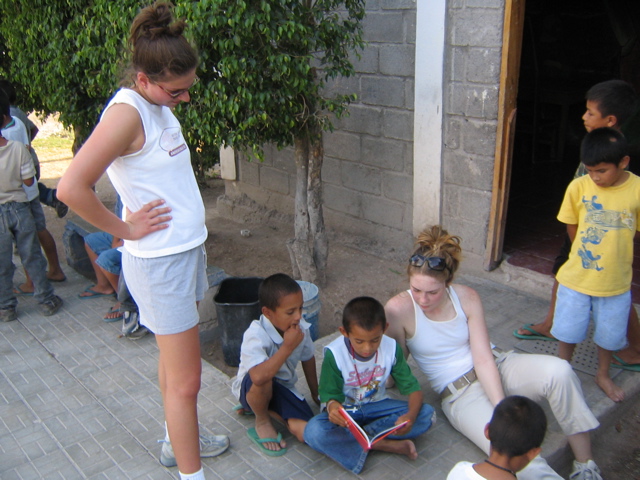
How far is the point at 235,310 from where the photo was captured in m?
3.81

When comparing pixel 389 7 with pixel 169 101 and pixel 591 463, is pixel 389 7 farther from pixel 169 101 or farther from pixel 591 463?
pixel 591 463

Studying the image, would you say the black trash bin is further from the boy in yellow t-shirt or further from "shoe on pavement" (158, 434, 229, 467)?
the boy in yellow t-shirt

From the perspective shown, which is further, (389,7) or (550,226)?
(550,226)

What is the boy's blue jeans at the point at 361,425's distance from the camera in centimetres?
276

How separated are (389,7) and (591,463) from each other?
3714 mm

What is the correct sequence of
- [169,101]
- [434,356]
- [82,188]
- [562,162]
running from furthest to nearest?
[562,162] < [434,356] < [169,101] < [82,188]

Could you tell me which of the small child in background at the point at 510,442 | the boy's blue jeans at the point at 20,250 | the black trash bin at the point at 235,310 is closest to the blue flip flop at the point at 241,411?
the black trash bin at the point at 235,310

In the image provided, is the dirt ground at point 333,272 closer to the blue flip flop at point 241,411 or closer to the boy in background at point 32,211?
the boy in background at point 32,211

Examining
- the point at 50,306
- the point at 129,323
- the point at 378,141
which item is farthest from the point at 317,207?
the point at 50,306

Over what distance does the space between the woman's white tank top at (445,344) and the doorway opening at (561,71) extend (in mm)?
4415

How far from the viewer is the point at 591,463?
2.88m

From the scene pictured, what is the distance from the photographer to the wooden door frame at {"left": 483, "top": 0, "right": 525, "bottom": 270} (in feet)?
14.1

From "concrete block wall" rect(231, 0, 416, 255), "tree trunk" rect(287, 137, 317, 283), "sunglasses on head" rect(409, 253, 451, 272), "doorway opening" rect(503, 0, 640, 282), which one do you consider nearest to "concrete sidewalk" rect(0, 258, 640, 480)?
"sunglasses on head" rect(409, 253, 451, 272)

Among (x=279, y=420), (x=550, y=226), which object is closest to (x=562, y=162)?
(x=550, y=226)
